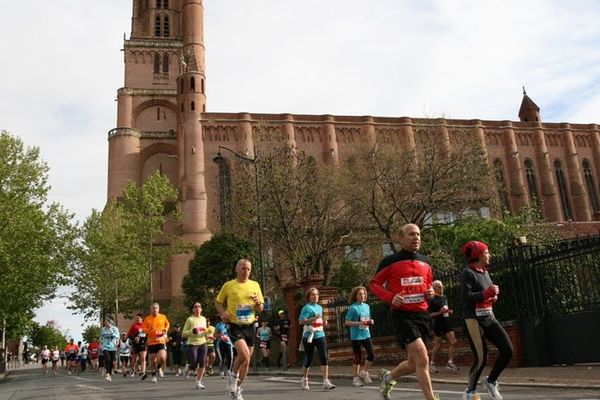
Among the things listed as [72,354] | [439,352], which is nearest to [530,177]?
[72,354]

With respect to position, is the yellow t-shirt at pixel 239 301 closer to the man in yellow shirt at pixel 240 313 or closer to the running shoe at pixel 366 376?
the man in yellow shirt at pixel 240 313

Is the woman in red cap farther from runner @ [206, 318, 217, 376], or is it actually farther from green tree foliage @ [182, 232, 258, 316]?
green tree foliage @ [182, 232, 258, 316]

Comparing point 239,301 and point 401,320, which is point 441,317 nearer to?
point 239,301

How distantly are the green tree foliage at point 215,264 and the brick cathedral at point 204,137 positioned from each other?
11176mm

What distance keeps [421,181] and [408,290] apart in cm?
2139

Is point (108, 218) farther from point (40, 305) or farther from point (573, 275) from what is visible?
point (573, 275)

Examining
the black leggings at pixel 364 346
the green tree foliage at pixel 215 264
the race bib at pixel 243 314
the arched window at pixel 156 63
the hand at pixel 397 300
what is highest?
the arched window at pixel 156 63

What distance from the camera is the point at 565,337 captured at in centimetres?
990

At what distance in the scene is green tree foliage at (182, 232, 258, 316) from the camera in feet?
107

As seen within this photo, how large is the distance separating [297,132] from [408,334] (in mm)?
48708

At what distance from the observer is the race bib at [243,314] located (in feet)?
23.3

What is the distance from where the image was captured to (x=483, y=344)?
571 centimetres

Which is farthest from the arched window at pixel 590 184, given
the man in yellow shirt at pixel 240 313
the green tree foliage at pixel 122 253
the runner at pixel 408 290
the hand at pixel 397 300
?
the hand at pixel 397 300

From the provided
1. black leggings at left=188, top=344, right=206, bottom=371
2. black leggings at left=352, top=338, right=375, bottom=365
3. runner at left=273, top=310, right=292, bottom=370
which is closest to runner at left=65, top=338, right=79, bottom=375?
runner at left=273, top=310, right=292, bottom=370
